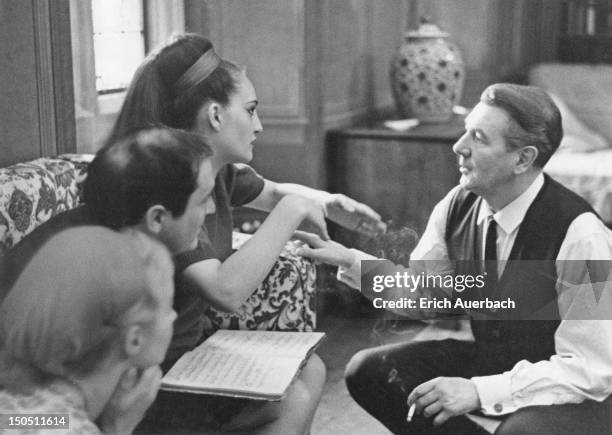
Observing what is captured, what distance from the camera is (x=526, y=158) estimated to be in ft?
3.79

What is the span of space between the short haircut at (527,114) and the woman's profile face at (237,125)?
32cm

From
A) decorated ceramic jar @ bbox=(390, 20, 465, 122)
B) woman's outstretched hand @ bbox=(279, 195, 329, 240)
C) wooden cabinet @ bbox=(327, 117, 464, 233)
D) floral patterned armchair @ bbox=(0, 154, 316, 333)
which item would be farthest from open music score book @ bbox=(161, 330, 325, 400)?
decorated ceramic jar @ bbox=(390, 20, 465, 122)

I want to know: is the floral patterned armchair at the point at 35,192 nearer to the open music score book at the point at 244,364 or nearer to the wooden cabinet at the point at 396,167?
the open music score book at the point at 244,364

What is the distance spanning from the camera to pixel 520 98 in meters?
1.12

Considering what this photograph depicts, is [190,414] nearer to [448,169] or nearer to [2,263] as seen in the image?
[2,263]

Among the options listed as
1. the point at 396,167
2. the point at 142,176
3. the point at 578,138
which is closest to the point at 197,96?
the point at 142,176

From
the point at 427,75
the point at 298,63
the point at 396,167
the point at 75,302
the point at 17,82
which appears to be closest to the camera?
the point at 75,302

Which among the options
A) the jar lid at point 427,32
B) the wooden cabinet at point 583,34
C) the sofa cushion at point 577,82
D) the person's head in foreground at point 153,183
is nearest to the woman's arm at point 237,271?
the person's head in foreground at point 153,183

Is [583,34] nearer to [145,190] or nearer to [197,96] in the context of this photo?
[197,96]

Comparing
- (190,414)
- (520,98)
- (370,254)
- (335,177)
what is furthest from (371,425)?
(335,177)

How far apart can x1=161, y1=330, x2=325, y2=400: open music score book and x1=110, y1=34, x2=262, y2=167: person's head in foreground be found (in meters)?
0.26

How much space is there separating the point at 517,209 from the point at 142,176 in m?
0.56

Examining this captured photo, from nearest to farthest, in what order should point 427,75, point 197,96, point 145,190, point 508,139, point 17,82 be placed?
point 145,190 < point 197,96 < point 508,139 < point 17,82 < point 427,75

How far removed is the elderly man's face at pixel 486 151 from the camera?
114 cm
